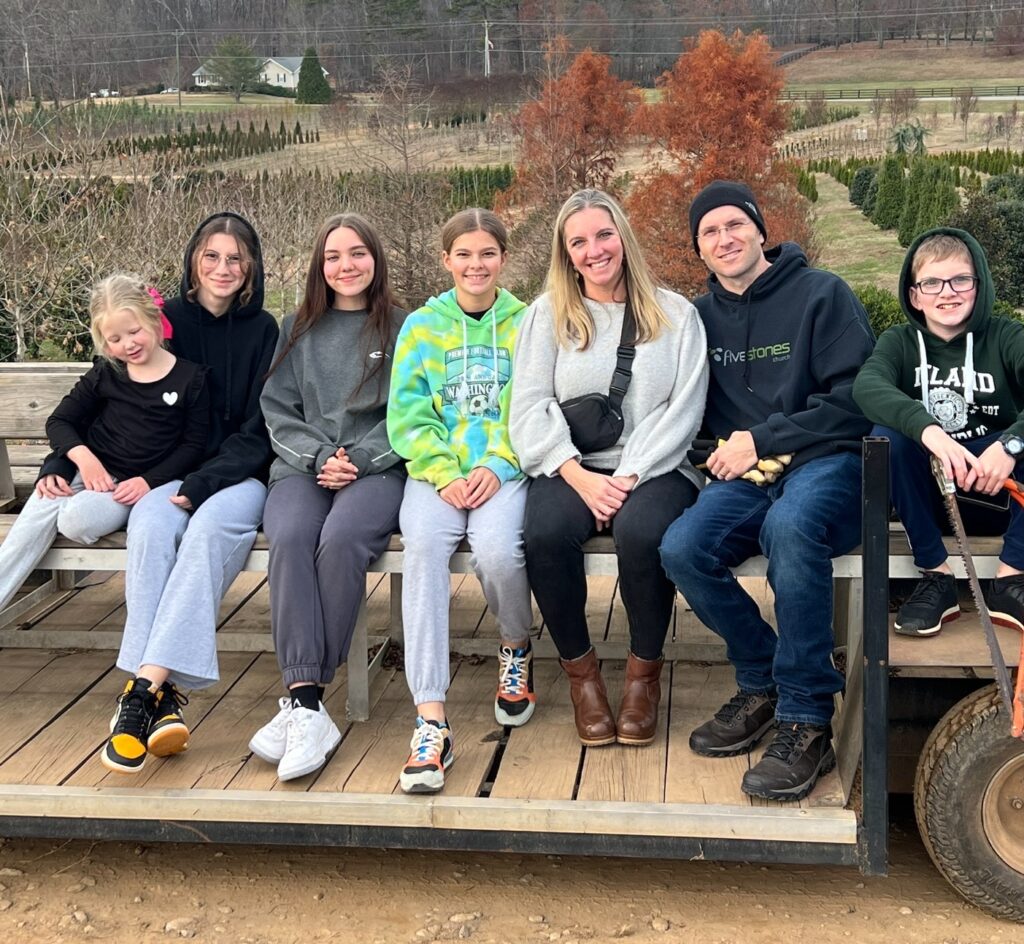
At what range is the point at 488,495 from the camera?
3.46 m

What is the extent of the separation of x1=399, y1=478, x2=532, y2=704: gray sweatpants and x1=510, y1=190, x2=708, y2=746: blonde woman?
2.4 inches

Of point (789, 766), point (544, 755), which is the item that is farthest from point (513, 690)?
point (789, 766)


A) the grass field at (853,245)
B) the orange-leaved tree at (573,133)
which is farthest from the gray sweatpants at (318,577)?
the orange-leaved tree at (573,133)

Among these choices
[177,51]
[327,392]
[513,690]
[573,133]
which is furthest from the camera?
[177,51]

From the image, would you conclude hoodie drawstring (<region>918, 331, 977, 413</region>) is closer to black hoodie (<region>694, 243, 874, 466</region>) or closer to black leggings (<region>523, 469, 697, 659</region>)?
black hoodie (<region>694, 243, 874, 466</region>)

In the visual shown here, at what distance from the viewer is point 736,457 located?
3.35 m

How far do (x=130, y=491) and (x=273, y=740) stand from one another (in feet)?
2.86

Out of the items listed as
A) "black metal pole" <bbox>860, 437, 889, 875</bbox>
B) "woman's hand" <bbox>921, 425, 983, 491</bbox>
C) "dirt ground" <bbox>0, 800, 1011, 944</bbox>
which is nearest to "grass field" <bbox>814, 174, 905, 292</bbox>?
"woman's hand" <bbox>921, 425, 983, 491</bbox>

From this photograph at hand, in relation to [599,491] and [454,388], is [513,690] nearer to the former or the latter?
[599,491]

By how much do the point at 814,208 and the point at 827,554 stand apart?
26.7 meters

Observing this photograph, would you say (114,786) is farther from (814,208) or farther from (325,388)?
(814,208)

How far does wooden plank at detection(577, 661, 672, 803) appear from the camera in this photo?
10.1 feet

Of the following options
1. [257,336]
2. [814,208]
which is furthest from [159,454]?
[814,208]

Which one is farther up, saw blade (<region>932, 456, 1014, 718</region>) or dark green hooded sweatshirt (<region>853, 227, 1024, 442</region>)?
→ dark green hooded sweatshirt (<region>853, 227, 1024, 442</region>)
